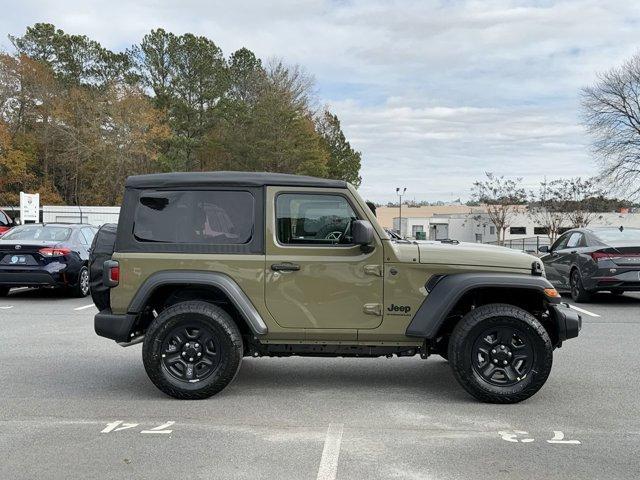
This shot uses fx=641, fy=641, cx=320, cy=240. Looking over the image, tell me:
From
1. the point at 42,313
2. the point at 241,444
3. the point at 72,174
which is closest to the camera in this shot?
the point at 241,444

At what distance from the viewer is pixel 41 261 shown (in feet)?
38.8

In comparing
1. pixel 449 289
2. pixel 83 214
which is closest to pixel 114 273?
pixel 449 289

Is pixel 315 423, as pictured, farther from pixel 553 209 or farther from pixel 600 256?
pixel 553 209

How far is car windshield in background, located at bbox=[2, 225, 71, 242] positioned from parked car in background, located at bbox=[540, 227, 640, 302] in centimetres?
959

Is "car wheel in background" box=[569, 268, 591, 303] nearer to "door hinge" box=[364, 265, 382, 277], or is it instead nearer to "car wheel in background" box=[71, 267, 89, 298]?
"door hinge" box=[364, 265, 382, 277]

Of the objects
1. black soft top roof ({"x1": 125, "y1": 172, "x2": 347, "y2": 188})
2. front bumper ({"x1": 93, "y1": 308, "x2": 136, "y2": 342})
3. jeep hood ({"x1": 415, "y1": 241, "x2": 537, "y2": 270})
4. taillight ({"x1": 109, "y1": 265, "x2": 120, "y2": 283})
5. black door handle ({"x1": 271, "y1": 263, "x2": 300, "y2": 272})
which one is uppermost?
black soft top roof ({"x1": 125, "y1": 172, "x2": 347, "y2": 188})

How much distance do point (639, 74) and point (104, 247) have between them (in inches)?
1981

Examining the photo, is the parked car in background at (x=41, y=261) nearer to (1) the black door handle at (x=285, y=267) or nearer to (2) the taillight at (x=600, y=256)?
(1) the black door handle at (x=285, y=267)

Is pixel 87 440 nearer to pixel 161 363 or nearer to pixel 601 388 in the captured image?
pixel 161 363

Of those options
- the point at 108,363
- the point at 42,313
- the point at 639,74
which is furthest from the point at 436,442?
the point at 639,74

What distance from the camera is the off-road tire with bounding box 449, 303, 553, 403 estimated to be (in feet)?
17.2

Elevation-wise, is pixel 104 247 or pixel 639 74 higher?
pixel 639 74

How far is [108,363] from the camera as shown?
6852 millimetres

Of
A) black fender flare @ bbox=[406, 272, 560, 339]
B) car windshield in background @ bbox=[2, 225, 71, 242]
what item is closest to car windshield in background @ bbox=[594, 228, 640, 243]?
black fender flare @ bbox=[406, 272, 560, 339]
